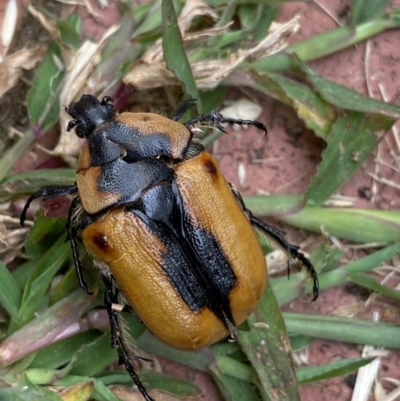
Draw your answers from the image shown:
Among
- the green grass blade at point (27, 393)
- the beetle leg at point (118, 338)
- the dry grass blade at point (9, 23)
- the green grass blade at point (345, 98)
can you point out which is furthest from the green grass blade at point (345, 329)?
the dry grass blade at point (9, 23)

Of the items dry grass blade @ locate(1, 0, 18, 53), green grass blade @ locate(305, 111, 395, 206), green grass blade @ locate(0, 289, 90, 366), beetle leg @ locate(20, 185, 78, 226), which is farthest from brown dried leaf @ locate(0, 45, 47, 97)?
green grass blade @ locate(305, 111, 395, 206)

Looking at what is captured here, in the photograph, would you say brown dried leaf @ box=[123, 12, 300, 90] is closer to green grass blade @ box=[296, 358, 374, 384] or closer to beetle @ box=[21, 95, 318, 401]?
beetle @ box=[21, 95, 318, 401]

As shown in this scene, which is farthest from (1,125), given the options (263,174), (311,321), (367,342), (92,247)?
(367,342)

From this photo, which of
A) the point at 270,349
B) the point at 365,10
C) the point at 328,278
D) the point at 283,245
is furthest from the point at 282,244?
the point at 365,10

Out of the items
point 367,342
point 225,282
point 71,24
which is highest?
point 71,24

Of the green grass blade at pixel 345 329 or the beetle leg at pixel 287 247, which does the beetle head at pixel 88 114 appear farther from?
the green grass blade at pixel 345 329

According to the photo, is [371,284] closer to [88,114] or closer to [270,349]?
[270,349]

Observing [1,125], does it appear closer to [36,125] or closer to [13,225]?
[36,125]
